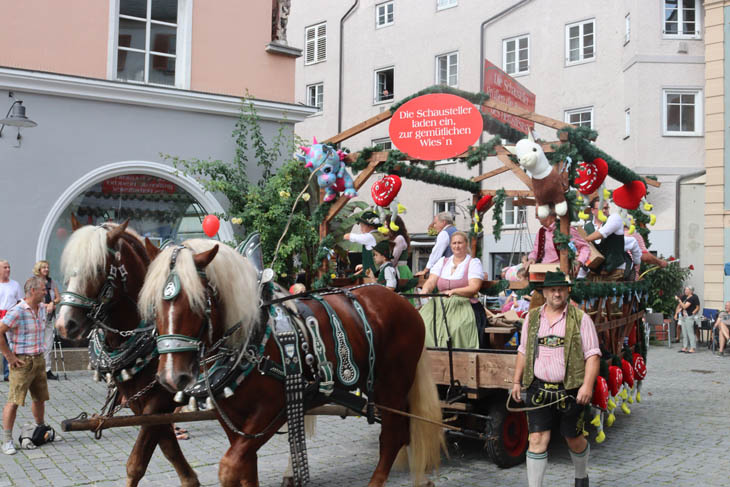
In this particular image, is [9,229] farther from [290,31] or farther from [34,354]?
[290,31]

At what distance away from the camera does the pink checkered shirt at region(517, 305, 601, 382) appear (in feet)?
14.9

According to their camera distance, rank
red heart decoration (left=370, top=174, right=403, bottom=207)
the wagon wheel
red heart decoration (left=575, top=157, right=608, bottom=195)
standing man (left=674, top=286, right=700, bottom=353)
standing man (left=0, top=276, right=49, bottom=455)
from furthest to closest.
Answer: standing man (left=674, top=286, right=700, bottom=353) < red heart decoration (left=370, top=174, right=403, bottom=207) < red heart decoration (left=575, top=157, right=608, bottom=195) < standing man (left=0, top=276, right=49, bottom=455) < the wagon wheel

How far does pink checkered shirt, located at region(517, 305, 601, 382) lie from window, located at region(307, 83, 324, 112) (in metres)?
24.7

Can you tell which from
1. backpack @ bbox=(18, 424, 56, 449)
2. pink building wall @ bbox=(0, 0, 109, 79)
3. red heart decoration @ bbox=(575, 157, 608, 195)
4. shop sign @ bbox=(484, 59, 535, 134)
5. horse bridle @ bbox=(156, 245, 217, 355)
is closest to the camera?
horse bridle @ bbox=(156, 245, 217, 355)

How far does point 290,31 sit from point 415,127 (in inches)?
945

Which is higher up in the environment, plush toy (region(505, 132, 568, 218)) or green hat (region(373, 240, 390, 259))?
plush toy (region(505, 132, 568, 218))

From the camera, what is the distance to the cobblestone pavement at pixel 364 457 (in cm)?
554

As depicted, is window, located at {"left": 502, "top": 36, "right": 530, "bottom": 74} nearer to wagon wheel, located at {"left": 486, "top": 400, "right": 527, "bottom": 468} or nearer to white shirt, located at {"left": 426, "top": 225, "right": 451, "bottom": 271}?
white shirt, located at {"left": 426, "top": 225, "right": 451, "bottom": 271}

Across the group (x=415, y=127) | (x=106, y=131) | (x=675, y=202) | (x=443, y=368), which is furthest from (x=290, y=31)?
(x=443, y=368)

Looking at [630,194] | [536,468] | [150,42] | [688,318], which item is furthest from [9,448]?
[688,318]

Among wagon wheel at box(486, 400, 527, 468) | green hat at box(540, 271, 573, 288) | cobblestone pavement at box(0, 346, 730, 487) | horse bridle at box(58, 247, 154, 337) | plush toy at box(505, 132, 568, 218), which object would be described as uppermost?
plush toy at box(505, 132, 568, 218)

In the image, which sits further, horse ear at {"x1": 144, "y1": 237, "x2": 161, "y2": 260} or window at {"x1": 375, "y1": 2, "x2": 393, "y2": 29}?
window at {"x1": 375, "y1": 2, "x2": 393, "y2": 29}

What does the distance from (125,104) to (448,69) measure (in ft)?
51.8

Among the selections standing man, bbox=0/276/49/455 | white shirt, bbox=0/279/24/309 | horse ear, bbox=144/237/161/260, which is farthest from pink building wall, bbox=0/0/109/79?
horse ear, bbox=144/237/161/260
